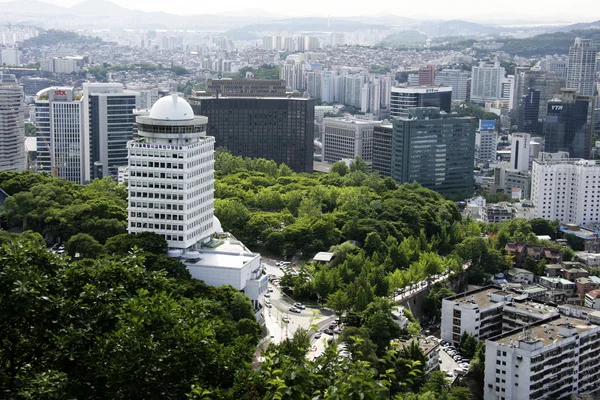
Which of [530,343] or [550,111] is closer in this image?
[530,343]

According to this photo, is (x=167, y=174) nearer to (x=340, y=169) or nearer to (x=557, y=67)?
(x=340, y=169)

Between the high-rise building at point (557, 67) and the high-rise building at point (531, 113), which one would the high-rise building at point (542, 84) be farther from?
the high-rise building at point (557, 67)

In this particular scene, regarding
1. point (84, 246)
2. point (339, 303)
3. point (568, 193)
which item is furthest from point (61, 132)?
point (339, 303)

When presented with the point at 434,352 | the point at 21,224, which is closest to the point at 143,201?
the point at 21,224

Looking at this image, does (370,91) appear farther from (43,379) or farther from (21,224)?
(43,379)

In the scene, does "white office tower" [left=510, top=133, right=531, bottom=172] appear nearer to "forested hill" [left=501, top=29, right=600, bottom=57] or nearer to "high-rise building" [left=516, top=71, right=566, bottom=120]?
"high-rise building" [left=516, top=71, right=566, bottom=120]

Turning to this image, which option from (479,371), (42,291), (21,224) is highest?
(42,291)
